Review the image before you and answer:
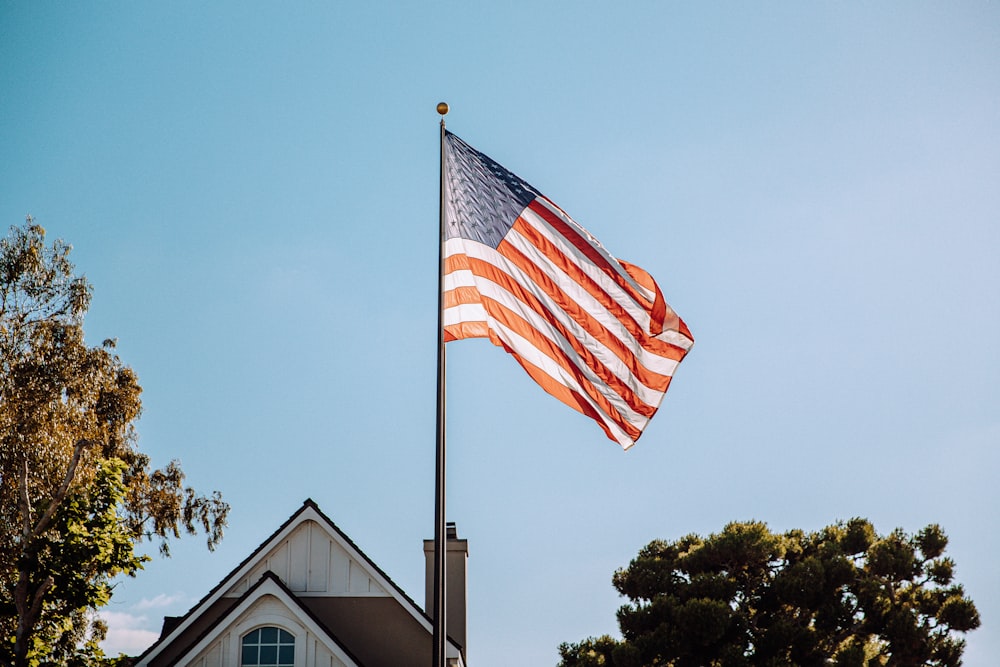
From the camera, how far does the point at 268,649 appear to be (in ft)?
57.8

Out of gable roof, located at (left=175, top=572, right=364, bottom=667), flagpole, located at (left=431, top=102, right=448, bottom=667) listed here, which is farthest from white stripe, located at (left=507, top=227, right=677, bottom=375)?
gable roof, located at (left=175, top=572, right=364, bottom=667)

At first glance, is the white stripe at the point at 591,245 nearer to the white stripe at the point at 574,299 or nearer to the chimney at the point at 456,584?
the white stripe at the point at 574,299

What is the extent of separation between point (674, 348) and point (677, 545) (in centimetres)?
2724

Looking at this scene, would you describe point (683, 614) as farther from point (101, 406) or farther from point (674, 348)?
point (674, 348)

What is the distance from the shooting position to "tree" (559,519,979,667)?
1251 inches

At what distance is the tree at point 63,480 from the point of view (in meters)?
23.4

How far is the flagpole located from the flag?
0.32m

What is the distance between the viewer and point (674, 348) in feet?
36.2

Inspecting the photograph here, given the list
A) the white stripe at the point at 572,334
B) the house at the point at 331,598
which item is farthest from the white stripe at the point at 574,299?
the house at the point at 331,598

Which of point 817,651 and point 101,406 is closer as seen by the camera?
point 101,406

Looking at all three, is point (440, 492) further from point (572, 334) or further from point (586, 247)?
point (586, 247)

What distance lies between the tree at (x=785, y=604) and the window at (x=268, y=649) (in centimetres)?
1664

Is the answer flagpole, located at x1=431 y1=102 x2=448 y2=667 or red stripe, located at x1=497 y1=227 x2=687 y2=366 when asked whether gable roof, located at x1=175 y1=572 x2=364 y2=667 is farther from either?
red stripe, located at x1=497 y1=227 x2=687 y2=366

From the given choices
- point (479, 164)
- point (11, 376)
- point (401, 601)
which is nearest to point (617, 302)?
point (479, 164)
